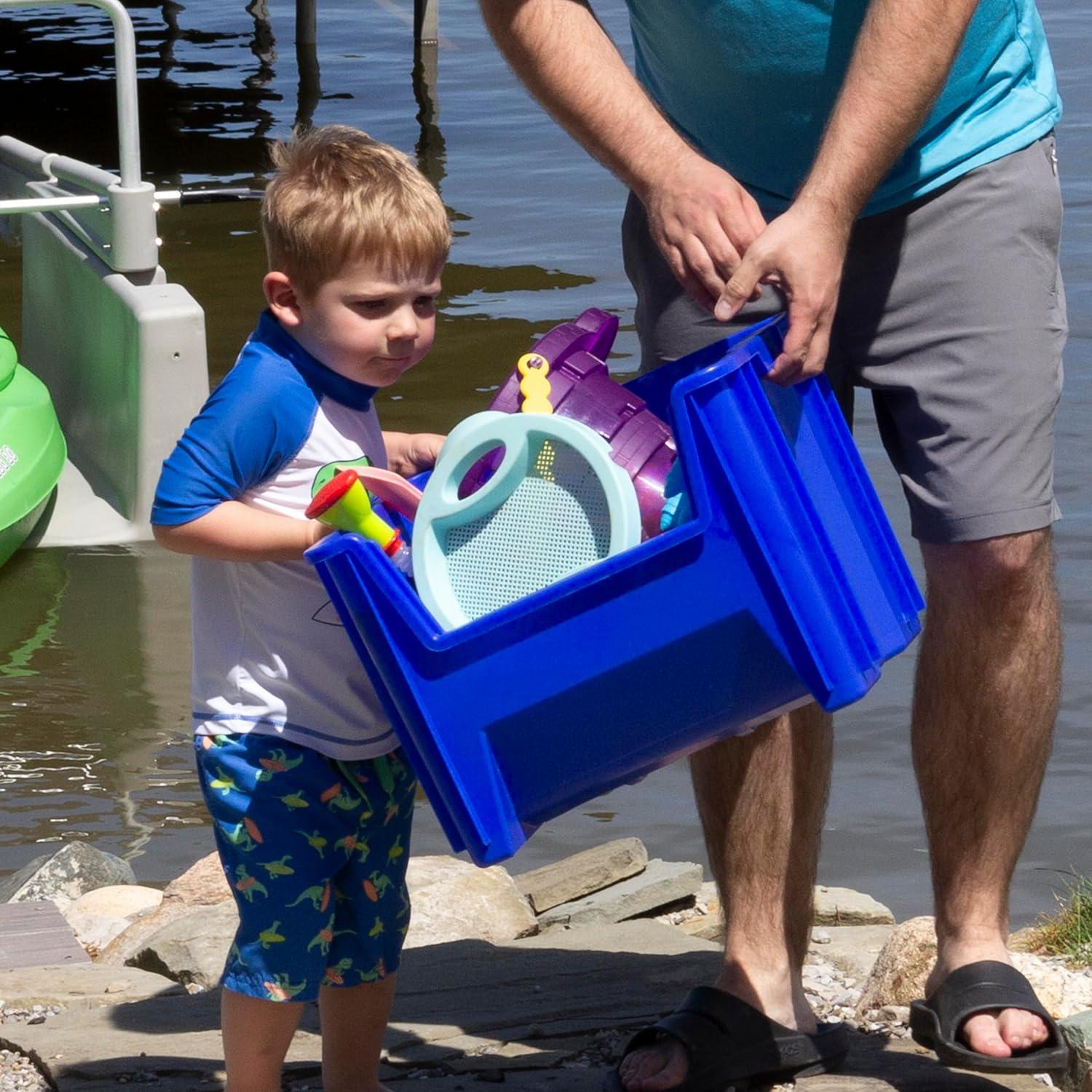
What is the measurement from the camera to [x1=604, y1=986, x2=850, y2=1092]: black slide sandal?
2551mm

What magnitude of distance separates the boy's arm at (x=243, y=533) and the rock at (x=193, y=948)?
53.2 inches

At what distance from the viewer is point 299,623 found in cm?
234

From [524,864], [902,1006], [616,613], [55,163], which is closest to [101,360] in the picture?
[55,163]

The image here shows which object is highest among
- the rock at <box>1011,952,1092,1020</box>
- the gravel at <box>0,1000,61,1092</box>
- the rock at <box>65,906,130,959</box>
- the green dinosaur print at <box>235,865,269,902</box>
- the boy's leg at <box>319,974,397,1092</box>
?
the green dinosaur print at <box>235,865,269,902</box>

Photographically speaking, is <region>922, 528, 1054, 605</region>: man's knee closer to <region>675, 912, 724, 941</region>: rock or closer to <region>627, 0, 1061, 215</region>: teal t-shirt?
<region>627, 0, 1061, 215</region>: teal t-shirt

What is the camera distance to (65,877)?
446 centimetres

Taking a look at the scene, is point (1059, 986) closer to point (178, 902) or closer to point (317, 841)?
point (317, 841)

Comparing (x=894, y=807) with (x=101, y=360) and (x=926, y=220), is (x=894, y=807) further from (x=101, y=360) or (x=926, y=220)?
(x=101, y=360)

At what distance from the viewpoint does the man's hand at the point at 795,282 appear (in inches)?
88.6

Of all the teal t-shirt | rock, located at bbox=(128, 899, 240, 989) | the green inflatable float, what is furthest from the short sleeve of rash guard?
the green inflatable float

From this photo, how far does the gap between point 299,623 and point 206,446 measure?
0.84ft

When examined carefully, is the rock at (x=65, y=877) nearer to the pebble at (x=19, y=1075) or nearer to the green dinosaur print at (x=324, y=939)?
the pebble at (x=19, y=1075)

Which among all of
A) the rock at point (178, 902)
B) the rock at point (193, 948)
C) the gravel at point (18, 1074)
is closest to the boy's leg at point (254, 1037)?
the gravel at point (18, 1074)

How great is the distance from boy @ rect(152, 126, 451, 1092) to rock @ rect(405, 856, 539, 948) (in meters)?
1.38
